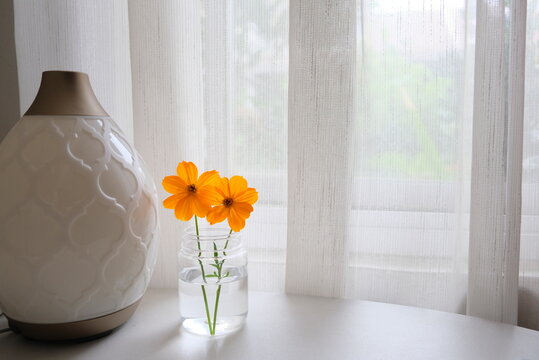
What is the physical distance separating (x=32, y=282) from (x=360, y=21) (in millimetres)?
579

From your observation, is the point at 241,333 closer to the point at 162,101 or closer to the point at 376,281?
the point at 376,281

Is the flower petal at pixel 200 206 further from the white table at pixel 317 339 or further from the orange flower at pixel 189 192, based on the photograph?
the white table at pixel 317 339

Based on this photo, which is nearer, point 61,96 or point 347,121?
point 61,96

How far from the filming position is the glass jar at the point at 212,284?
646 millimetres

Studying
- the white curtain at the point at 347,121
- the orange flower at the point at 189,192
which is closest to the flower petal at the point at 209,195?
the orange flower at the point at 189,192

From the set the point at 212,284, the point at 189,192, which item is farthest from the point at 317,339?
the point at 189,192

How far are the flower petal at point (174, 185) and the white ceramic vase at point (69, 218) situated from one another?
0.03m

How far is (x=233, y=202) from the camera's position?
0.62 meters

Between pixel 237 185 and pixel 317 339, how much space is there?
0.76ft

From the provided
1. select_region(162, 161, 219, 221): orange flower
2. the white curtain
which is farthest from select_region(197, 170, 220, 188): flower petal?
the white curtain

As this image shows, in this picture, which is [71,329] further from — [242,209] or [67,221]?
[242,209]

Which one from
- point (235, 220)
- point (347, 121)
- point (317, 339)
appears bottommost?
point (317, 339)

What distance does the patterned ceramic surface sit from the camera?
1.77 feet

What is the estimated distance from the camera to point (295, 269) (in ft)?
2.47
